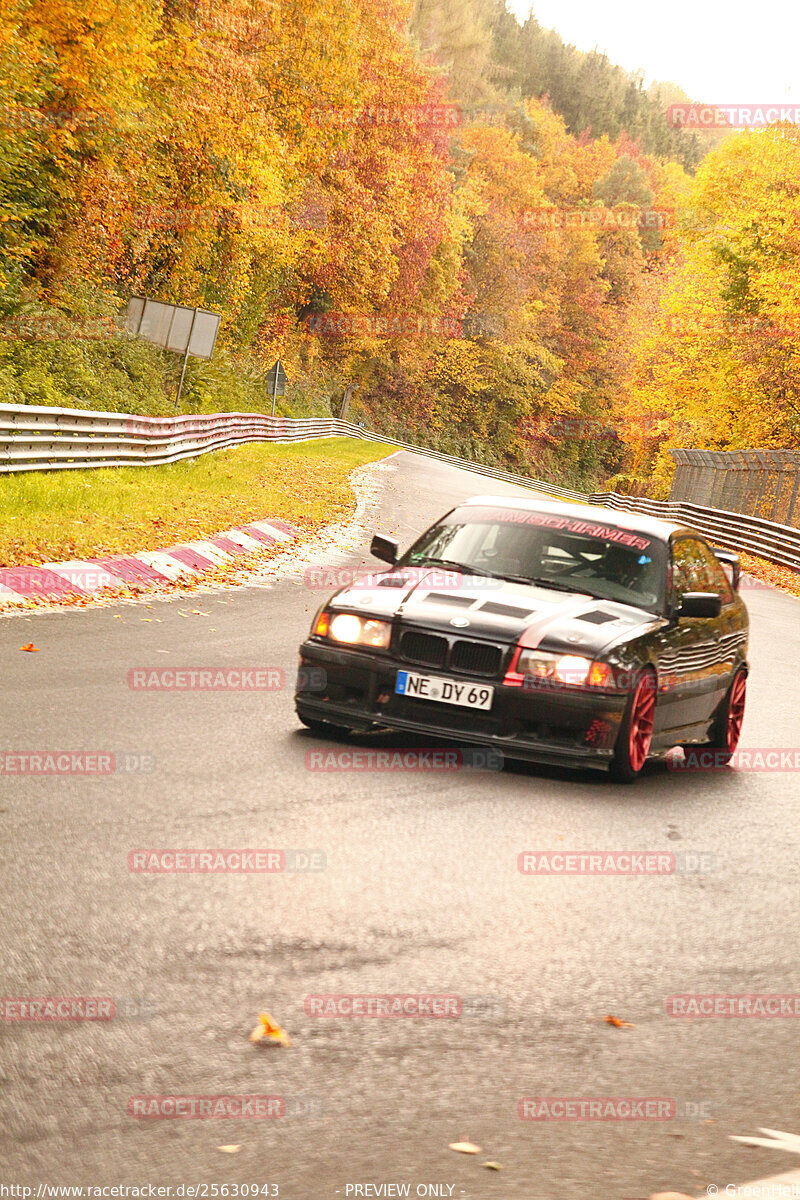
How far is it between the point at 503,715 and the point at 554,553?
5.08ft

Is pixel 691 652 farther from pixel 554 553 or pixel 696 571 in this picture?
pixel 554 553

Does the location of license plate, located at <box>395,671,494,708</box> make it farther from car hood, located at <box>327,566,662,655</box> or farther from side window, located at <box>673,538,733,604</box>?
side window, located at <box>673,538,733,604</box>

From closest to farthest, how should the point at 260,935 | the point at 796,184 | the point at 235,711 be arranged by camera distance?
the point at 260,935 < the point at 235,711 < the point at 796,184

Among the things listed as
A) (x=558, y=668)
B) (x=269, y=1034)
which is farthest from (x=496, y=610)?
(x=269, y=1034)

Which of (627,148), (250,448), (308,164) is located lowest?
(250,448)

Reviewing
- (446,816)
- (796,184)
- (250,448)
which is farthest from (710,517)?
(446,816)

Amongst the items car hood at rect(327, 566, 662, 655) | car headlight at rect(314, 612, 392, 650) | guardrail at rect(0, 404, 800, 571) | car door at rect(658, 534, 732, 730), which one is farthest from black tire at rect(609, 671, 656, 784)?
guardrail at rect(0, 404, 800, 571)

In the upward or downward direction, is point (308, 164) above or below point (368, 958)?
above

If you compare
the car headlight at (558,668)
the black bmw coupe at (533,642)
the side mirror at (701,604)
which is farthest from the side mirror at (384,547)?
the side mirror at (701,604)

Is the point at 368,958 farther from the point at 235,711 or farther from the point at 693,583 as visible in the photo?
the point at 693,583

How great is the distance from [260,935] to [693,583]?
5.18 m

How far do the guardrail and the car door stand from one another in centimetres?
1047

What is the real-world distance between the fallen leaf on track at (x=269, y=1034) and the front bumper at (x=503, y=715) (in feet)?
12.2

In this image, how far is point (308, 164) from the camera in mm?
55312
